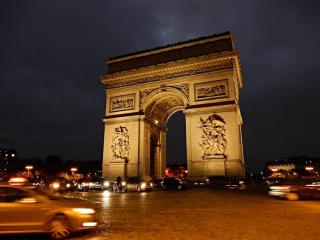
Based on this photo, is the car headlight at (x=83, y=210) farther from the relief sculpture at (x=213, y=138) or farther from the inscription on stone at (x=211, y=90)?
the inscription on stone at (x=211, y=90)

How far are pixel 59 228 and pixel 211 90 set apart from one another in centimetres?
2443

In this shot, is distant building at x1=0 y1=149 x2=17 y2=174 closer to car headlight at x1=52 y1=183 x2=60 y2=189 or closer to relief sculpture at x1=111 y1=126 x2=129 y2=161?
relief sculpture at x1=111 y1=126 x2=129 y2=161

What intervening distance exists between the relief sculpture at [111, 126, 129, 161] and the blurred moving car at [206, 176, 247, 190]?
10.0m

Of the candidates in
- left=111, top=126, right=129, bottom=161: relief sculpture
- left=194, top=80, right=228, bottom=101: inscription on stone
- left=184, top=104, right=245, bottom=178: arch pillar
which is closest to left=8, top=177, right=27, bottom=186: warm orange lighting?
left=111, top=126, right=129, bottom=161: relief sculpture

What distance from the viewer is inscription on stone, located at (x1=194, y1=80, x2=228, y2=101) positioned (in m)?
28.5

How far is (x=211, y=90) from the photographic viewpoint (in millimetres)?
29047

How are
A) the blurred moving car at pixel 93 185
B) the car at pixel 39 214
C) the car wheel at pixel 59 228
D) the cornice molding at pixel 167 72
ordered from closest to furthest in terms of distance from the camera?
1. the car at pixel 39 214
2. the car wheel at pixel 59 228
3. the blurred moving car at pixel 93 185
4. the cornice molding at pixel 167 72

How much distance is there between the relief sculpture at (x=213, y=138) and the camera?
26.8 m

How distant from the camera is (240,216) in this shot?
909cm

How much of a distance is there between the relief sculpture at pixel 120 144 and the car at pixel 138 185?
15.5 ft

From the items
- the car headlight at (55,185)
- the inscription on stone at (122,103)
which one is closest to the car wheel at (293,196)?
the car headlight at (55,185)

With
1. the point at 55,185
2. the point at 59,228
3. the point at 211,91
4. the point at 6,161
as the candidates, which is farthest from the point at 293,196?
the point at 6,161

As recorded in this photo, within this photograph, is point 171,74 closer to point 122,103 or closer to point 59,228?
point 122,103

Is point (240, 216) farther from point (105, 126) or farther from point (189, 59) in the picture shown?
point (105, 126)
